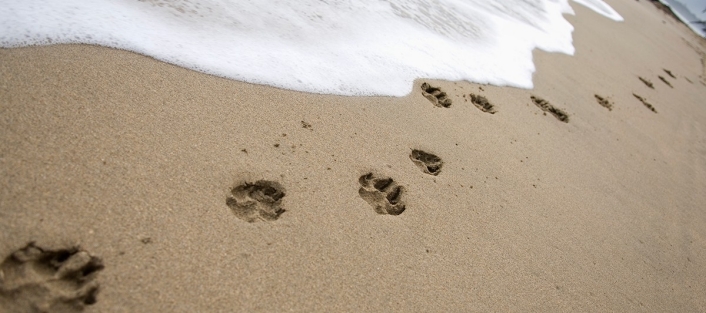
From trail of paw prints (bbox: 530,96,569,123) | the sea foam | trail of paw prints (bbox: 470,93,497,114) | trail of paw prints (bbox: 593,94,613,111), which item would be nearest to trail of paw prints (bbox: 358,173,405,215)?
the sea foam

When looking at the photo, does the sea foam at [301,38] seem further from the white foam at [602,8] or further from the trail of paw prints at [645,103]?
the white foam at [602,8]

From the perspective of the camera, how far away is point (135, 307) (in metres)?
1.23

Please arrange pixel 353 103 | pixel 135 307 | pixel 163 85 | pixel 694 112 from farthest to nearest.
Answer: pixel 694 112 → pixel 353 103 → pixel 163 85 → pixel 135 307

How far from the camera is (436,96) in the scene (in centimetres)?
278

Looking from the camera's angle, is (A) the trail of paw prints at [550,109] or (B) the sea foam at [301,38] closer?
(B) the sea foam at [301,38]

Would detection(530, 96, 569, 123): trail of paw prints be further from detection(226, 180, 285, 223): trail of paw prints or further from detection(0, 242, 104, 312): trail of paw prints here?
detection(0, 242, 104, 312): trail of paw prints

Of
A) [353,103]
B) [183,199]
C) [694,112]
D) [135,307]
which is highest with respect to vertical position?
[694,112]

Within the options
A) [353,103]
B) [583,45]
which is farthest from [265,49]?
[583,45]

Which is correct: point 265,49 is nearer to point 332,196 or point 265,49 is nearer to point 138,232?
point 332,196

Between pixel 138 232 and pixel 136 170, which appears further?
pixel 136 170

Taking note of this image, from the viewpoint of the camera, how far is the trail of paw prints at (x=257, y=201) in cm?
160

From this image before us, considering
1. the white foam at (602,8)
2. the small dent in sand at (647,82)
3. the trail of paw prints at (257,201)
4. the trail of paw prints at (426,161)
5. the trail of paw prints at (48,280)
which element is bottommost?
the trail of paw prints at (48,280)

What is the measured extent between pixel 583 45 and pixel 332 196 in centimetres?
487

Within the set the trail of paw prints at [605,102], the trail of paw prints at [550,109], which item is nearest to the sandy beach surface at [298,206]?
the trail of paw prints at [550,109]
